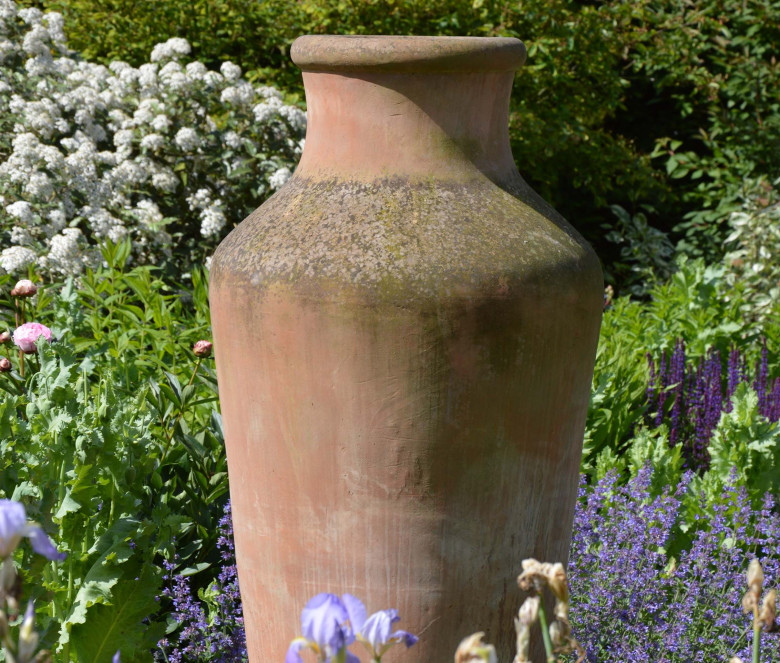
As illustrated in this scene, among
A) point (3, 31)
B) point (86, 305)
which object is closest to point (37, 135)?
point (3, 31)

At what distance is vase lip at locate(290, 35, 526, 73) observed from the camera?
198 cm

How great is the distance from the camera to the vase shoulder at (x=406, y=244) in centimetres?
188

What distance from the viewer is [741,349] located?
4.29 metres

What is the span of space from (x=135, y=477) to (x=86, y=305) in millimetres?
1564

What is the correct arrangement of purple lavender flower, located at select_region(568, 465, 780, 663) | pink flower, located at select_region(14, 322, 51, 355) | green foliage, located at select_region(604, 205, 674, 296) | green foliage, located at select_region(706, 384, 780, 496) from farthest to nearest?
green foliage, located at select_region(604, 205, 674, 296)
green foliage, located at select_region(706, 384, 780, 496)
pink flower, located at select_region(14, 322, 51, 355)
purple lavender flower, located at select_region(568, 465, 780, 663)

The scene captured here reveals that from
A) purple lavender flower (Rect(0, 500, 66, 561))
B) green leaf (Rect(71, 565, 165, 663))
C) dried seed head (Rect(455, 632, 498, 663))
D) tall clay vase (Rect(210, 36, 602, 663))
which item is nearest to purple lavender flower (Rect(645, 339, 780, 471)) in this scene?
tall clay vase (Rect(210, 36, 602, 663))

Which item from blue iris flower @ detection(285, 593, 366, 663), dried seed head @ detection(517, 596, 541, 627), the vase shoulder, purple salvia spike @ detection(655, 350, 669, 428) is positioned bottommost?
purple salvia spike @ detection(655, 350, 669, 428)

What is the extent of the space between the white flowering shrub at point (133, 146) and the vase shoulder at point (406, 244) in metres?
2.54

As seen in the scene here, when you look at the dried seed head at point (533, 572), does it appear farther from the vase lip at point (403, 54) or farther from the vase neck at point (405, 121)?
the vase lip at point (403, 54)

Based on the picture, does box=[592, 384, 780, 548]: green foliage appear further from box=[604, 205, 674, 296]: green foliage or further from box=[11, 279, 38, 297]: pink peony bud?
box=[604, 205, 674, 296]: green foliage

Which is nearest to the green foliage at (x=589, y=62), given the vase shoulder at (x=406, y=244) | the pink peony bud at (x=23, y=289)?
the pink peony bud at (x=23, y=289)

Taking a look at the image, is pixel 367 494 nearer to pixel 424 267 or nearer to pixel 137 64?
pixel 424 267

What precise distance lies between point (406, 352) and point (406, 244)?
209mm

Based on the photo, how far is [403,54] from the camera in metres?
1.97
